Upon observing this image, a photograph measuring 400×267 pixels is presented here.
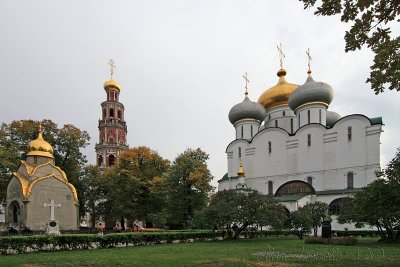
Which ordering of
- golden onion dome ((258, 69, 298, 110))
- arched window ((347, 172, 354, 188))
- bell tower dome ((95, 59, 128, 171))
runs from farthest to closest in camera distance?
bell tower dome ((95, 59, 128, 171)), golden onion dome ((258, 69, 298, 110)), arched window ((347, 172, 354, 188))

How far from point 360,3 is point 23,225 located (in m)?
29.5

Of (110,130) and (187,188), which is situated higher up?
(110,130)

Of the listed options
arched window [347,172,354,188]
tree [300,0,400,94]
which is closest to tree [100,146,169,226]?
arched window [347,172,354,188]

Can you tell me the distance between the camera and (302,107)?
39.5 m

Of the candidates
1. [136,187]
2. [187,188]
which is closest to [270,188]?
[187,188]

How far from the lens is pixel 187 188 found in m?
34.1

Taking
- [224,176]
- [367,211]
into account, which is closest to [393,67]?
[367,211]

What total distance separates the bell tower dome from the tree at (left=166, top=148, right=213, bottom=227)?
69.5ft

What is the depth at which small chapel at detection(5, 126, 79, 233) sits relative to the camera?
92.8 ft

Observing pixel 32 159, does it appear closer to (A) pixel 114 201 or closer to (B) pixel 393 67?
(A) pixel 114 201

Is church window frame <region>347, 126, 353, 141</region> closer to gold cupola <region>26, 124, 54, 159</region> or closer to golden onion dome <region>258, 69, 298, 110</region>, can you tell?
golden onion dome <region>258, 69, 298, 110</region>

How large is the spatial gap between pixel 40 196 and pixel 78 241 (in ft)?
45.1

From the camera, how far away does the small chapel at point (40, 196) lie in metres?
28.3

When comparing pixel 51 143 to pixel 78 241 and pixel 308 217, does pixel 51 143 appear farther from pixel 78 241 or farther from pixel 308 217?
pixel 308 217
